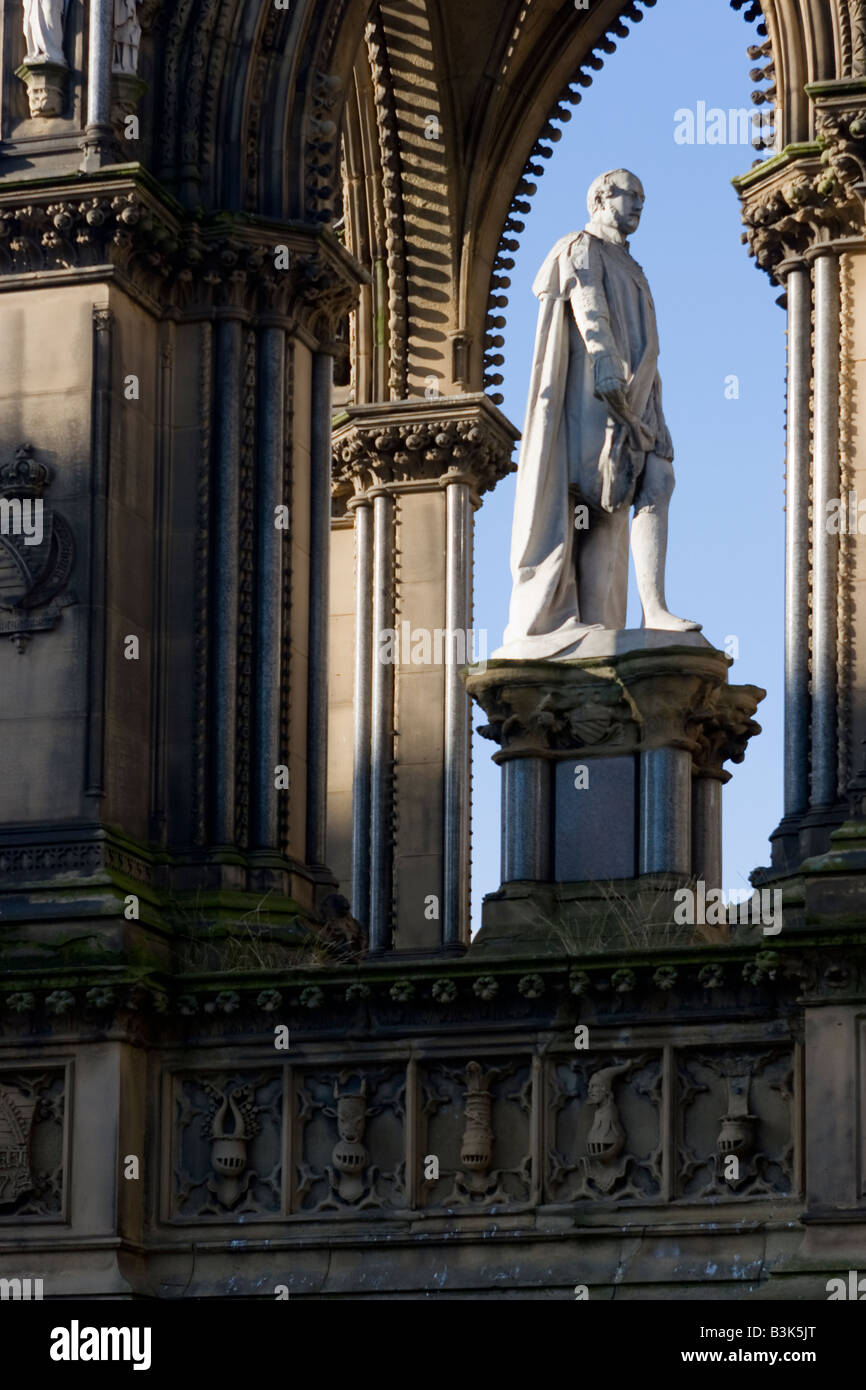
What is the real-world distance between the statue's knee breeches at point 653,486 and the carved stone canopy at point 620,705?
1415 mm

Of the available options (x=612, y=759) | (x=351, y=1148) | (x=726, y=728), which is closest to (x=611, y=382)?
(x=726, y=728)

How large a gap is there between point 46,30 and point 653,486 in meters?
5.49

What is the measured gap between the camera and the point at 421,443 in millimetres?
33531

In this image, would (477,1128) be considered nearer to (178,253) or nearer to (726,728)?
(726,728)

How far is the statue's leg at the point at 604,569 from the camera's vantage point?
90.5 ft

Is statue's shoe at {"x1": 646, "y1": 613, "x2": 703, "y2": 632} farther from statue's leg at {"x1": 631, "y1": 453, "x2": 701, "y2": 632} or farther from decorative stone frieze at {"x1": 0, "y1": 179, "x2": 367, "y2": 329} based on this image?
decorative stone frieze at {"x1": 0, "y1": 179, "x2": 367, "y2": 329}

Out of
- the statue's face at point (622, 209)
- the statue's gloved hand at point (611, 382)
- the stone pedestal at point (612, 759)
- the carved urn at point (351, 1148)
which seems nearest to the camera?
the carved urn at point (351, 1148)

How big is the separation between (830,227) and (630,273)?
192 centimetres

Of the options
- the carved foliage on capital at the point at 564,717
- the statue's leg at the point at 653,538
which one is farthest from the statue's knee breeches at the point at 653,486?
the carved foliage on capital at the point at 564,717

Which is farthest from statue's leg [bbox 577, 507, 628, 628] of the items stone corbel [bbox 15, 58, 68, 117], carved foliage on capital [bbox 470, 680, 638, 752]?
stone corbel [bbox 15, 58, 68, 117]

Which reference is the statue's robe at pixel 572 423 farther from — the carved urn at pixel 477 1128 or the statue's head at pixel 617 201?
the carved urn at pixel 477 1128

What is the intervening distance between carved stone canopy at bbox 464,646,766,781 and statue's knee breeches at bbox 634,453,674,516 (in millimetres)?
1415

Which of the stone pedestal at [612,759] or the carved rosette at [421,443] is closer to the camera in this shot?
the stone pedestal at [612,759]
